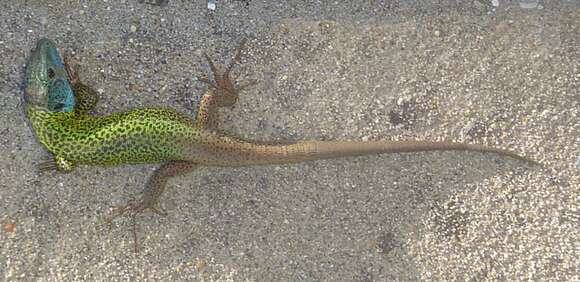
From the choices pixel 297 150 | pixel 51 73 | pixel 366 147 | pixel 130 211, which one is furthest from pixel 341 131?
pixel 51 73

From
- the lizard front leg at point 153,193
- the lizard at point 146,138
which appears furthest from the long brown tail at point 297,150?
the lizard front leg at point 153,193

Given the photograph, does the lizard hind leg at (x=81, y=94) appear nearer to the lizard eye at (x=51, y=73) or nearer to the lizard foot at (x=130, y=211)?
the lizard eye at (x=51, y=73)

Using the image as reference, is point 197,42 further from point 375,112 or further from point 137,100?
point 375,112

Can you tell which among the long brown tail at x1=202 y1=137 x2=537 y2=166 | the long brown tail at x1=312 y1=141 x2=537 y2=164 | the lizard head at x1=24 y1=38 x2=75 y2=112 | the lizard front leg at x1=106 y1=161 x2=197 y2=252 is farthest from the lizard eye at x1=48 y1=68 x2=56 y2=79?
the long brown tail at x1=312 y1=141 x2=537 y2=164

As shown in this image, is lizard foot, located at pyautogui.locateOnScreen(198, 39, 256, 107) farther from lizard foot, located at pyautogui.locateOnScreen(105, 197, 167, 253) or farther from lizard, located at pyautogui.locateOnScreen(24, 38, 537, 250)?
lizard foot, located at pyautogui.locateOnScreen(105, 197, 167, 253)

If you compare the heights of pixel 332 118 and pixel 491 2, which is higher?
pixel 491 2

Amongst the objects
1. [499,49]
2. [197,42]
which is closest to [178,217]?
[197,42]

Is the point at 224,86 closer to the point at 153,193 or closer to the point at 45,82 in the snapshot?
the point at 153,193
